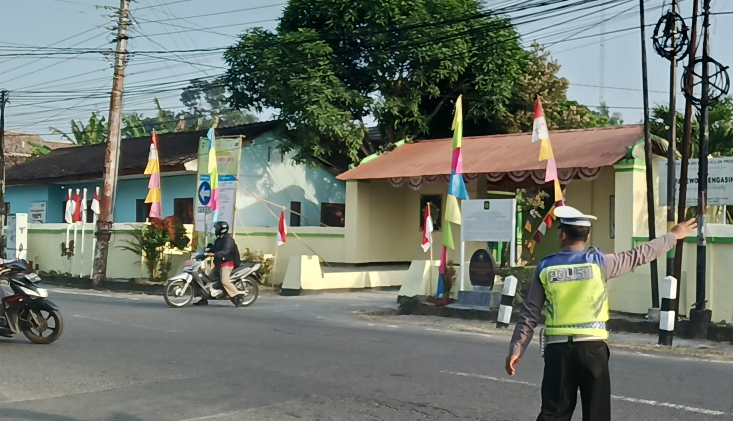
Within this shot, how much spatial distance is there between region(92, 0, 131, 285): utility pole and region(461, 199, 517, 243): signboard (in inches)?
454

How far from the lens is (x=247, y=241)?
25.4 meters

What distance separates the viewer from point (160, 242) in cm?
2405

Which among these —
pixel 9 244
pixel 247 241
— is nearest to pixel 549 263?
pixel 247 241

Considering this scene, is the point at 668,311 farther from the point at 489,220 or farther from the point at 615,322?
the point at 489,220

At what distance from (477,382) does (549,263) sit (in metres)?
3.92

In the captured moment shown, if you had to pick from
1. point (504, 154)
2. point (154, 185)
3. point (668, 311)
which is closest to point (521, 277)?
point (668, 311)

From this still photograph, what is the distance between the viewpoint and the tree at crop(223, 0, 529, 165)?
2594 cm

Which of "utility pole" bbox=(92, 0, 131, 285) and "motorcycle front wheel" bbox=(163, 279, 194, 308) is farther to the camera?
"utility pole" bbox=(92, 0, 131, 285)

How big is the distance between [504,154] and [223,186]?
289 inches


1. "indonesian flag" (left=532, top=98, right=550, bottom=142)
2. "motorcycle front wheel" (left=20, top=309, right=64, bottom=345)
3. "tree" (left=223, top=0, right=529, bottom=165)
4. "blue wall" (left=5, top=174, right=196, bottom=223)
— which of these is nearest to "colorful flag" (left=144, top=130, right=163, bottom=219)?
"tree" (left=223, top=0, right=529, bottom=165)

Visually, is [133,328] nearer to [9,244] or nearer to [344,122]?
[344,122]

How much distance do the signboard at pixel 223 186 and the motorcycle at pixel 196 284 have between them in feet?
15.8

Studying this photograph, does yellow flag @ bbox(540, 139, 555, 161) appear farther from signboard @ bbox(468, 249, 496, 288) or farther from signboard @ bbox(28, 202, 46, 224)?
signboard @ bbox(28, 202, 46, 224)

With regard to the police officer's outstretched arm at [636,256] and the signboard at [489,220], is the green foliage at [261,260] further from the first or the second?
the police officer's outstretched arm at [636,256]
